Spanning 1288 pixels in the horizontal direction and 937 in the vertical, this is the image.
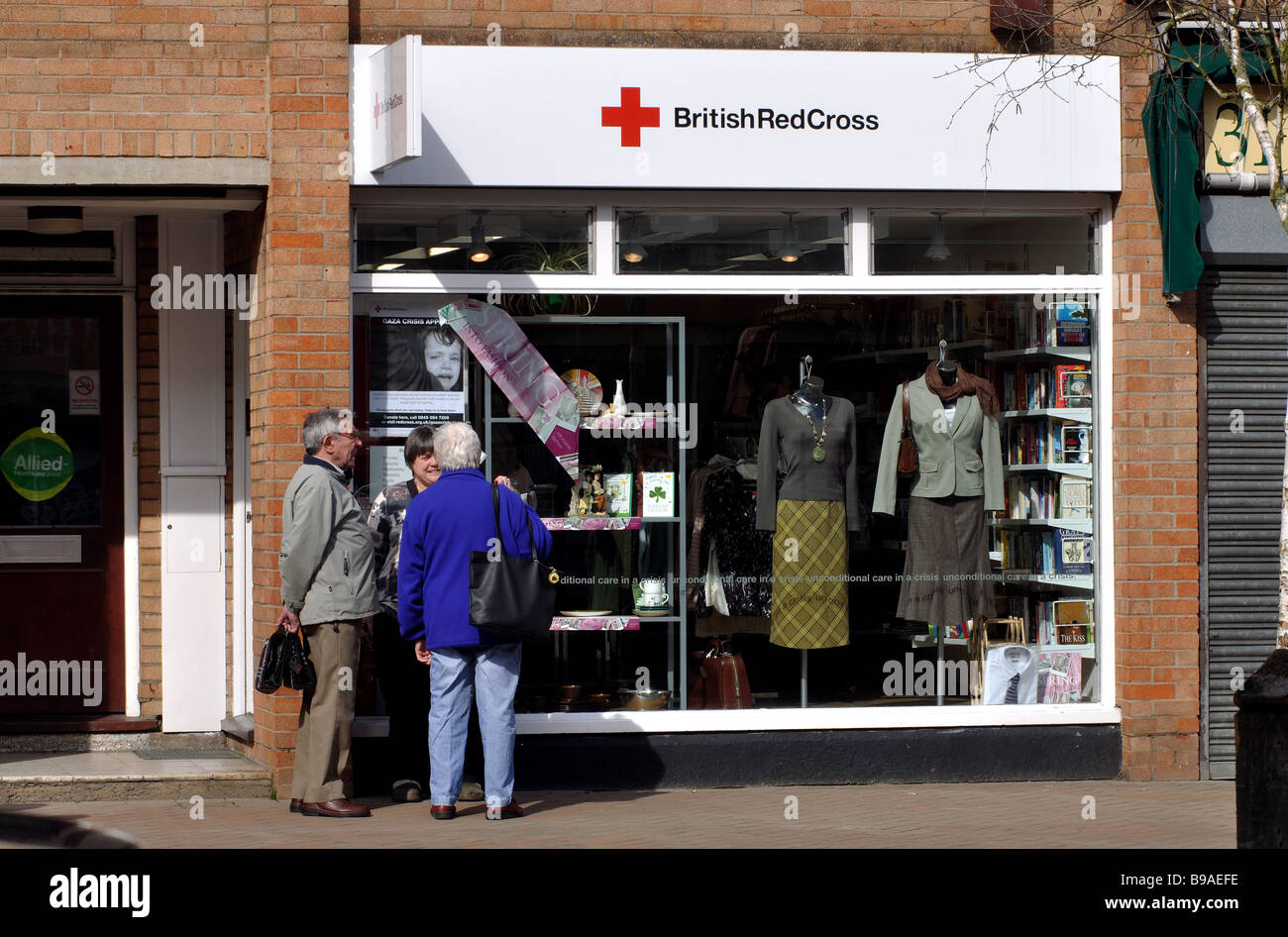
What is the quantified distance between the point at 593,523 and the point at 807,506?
126 centimetres

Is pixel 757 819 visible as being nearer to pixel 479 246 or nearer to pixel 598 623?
pixel 598 623

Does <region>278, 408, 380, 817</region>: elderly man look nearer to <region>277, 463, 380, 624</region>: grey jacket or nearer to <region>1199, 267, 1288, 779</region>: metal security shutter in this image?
<region>277, 463, 380, 624</region>: grey jacket

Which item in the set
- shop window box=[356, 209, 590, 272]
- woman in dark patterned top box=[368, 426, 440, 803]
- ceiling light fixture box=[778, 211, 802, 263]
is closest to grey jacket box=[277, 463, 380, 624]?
woman in dark patterned top box=[368, 426, 440, 803]

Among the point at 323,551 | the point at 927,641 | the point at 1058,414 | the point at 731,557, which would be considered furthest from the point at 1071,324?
the point at 323,551

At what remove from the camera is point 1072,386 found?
9.66 meters

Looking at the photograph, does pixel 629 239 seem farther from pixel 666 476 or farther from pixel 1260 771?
pixel 1260 771

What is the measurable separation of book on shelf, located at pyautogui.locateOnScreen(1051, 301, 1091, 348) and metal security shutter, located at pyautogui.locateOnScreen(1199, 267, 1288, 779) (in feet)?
2.18

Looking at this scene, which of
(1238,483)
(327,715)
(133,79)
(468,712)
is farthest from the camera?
(1238,483)

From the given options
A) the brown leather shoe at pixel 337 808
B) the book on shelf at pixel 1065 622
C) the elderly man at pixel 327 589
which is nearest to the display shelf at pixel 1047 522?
the book on shelf at pixel 1065 622

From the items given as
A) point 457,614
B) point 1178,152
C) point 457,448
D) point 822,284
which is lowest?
point 457,614

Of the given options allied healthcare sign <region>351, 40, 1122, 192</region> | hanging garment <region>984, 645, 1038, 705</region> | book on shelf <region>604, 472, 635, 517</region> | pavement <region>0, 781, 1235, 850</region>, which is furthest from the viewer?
hanging garment <region>984, 645, 1038, 705</region>

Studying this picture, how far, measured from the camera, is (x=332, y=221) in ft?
28.5

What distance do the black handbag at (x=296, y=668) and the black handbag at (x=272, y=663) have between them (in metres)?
0.02

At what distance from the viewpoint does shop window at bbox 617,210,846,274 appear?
30.2 ft
